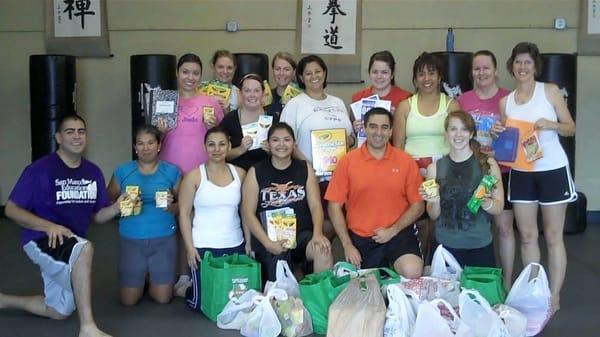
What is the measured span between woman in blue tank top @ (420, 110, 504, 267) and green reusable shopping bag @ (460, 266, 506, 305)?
0.19m

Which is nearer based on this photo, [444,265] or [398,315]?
[398,315]

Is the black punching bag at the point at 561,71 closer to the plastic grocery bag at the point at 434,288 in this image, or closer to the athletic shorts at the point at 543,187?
the athletic shorts at the point at 543,187

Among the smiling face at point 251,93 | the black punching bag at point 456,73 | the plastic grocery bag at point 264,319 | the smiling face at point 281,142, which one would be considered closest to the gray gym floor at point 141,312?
the plastic grocery bag at point 264,319

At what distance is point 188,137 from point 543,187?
6.87ft

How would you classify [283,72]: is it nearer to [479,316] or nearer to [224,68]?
[224,68]

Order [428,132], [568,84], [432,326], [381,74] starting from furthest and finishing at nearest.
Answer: [568,84]
[381,74]
[428,132]
[432,326]

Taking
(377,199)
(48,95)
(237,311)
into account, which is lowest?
(237,311)

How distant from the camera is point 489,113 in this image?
449 centimetres

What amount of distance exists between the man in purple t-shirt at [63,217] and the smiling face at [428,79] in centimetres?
184

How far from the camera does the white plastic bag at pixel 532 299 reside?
3959 millimetres

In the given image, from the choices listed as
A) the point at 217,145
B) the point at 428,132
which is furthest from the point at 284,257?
the point at 428,132

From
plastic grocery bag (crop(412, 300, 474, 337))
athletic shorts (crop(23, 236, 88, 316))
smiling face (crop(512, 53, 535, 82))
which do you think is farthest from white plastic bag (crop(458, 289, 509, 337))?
athletic shorts (crop(23, 236, 88, 316))

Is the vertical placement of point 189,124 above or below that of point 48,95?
below

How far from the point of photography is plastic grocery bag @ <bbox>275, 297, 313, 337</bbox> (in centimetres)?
399
